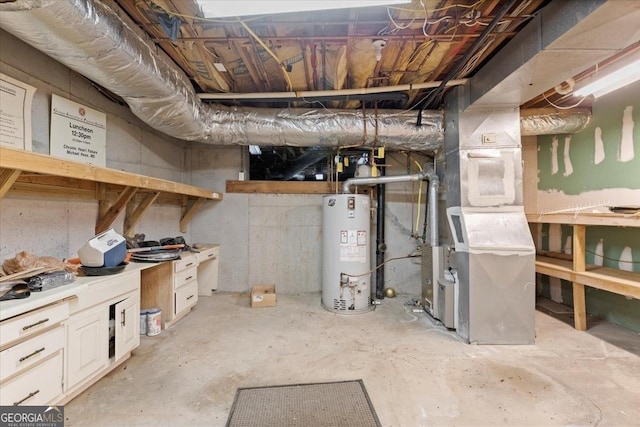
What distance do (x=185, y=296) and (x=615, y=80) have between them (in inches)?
172

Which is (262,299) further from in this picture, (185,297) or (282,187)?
(282,187)

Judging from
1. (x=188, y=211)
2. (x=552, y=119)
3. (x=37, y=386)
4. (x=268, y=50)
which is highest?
(x=268, y=50)

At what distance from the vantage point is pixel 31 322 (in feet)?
4.64

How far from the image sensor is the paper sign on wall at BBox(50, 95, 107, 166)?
7.11 feet

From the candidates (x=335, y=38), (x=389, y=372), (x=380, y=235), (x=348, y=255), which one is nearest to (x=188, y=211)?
(x=348, y=255)

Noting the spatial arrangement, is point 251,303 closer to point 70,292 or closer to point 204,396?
point 204,396

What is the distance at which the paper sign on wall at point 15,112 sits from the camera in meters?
1.80

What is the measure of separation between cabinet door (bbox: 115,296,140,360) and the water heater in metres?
1.99

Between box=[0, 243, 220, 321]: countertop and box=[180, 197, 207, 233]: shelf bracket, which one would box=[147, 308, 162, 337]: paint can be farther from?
box=[180, 197, 207, 233]: shelf bracket

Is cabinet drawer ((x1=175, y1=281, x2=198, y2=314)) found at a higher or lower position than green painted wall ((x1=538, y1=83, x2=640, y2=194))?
lower

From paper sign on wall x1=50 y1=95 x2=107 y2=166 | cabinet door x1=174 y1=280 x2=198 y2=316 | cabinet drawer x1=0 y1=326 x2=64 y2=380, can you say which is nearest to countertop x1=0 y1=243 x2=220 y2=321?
cabinet drawer x1=0 y1=326 x2=64 y2=380

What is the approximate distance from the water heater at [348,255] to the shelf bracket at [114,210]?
6.76ft

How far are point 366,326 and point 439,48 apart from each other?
263cm

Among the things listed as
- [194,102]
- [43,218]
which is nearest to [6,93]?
[43,218]
